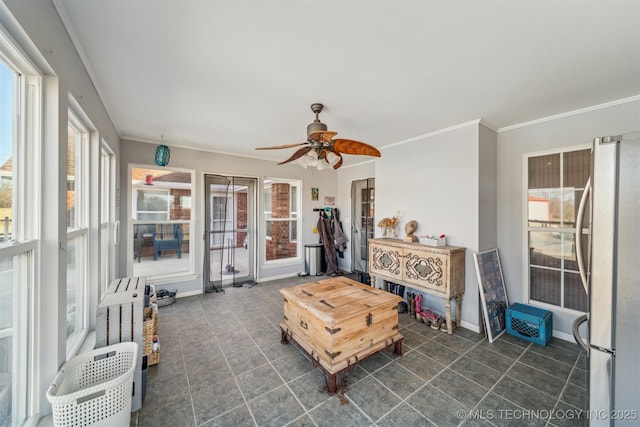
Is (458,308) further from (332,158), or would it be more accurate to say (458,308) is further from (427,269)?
(332,158)

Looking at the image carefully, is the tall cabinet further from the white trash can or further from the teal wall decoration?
the teal wall decoration

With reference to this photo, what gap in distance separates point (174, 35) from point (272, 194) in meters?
3.61

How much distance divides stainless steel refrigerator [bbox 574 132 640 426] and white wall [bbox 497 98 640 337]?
6.85ft

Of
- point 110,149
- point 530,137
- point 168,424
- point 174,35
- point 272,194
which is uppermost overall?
point 174,35

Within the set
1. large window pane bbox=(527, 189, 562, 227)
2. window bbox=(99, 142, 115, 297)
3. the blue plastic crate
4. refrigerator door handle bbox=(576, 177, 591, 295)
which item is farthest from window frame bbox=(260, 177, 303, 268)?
refrigerator door handle bbox=(576, 177, 591, 295)

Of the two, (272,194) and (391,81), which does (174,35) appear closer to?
(391,81)

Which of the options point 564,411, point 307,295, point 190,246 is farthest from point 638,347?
point 190,246

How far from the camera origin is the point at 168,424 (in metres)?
1.61

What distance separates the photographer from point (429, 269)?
9.63ft

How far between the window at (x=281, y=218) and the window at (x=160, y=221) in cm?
143

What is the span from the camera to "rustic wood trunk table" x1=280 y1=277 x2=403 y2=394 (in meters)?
1.93

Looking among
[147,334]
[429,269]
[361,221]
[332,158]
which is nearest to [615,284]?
[429,269]

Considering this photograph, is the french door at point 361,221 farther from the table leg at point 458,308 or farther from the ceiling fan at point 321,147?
the ceiling fan at point 321,147

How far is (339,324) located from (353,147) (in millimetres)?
1622
